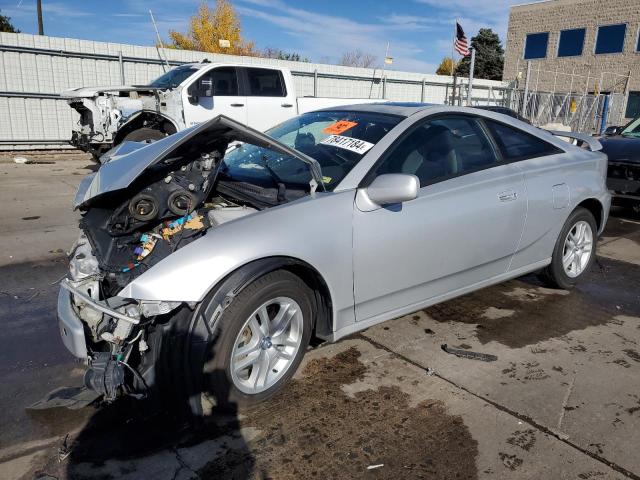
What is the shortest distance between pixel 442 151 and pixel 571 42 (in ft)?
109

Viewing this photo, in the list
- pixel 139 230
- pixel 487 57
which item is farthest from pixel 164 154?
pixel 487 57

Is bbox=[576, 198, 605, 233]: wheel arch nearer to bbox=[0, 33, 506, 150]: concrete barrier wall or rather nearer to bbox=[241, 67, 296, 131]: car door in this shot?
bbox=[241, 67, 296, 131]: car door

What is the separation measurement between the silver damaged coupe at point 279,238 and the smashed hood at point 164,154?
0.04ft

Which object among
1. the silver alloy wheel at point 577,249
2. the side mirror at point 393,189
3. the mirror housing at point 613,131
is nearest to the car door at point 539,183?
the silver alloy wheel at point 577,249

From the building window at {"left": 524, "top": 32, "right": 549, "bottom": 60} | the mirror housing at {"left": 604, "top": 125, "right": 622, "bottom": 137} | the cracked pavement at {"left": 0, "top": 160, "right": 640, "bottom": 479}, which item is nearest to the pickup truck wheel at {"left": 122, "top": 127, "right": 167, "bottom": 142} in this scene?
the cracked pavement at {"left": 0, "top": 160, "right": 640, "bottom": 479}

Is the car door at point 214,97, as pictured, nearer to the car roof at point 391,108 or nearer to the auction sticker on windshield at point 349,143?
the car roof at point 391,108

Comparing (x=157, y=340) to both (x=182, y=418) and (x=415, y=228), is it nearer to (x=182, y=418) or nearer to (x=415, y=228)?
(x=182, y=418)

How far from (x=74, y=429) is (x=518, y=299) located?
3.58m

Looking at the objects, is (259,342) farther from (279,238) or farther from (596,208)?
(596,208)

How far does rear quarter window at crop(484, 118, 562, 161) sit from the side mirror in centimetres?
138

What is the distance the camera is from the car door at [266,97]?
1059cm

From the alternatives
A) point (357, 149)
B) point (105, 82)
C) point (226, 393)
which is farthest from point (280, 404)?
point (105, 82)

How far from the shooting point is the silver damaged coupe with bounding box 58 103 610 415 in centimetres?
252

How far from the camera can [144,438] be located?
103 inches
